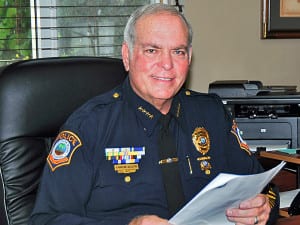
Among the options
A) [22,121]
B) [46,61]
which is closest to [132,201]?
[22,121]

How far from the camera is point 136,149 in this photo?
1.42 metres

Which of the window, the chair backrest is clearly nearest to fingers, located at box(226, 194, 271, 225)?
the chair backrest

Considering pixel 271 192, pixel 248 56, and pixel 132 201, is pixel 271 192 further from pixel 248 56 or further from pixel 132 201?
pixel 248 56

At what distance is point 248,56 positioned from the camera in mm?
2701

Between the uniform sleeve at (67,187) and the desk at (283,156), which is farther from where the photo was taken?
the desk at (283,156)

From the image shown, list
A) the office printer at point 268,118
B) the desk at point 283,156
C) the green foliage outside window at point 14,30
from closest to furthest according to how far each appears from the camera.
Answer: the desk at point 283,156 < the office printer at point 268,118 < the green foliage outside window at point 14,30

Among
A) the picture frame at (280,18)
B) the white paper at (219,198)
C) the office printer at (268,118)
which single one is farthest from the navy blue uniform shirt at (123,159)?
the picture frame at (280,18)

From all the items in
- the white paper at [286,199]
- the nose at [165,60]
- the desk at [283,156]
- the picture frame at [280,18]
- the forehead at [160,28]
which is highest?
the picture frame at [280,18]

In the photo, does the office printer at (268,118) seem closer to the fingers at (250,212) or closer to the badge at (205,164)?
the badge at (205,164)

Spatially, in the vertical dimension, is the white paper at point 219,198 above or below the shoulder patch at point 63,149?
below

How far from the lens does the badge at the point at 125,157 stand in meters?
1.39

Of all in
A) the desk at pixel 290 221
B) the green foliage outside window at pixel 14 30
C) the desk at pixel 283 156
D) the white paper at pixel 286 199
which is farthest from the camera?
the green foliage outside window at pixel 14 30

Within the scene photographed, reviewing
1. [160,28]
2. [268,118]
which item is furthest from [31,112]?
[268,118]

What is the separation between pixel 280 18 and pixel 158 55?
1.44 m
